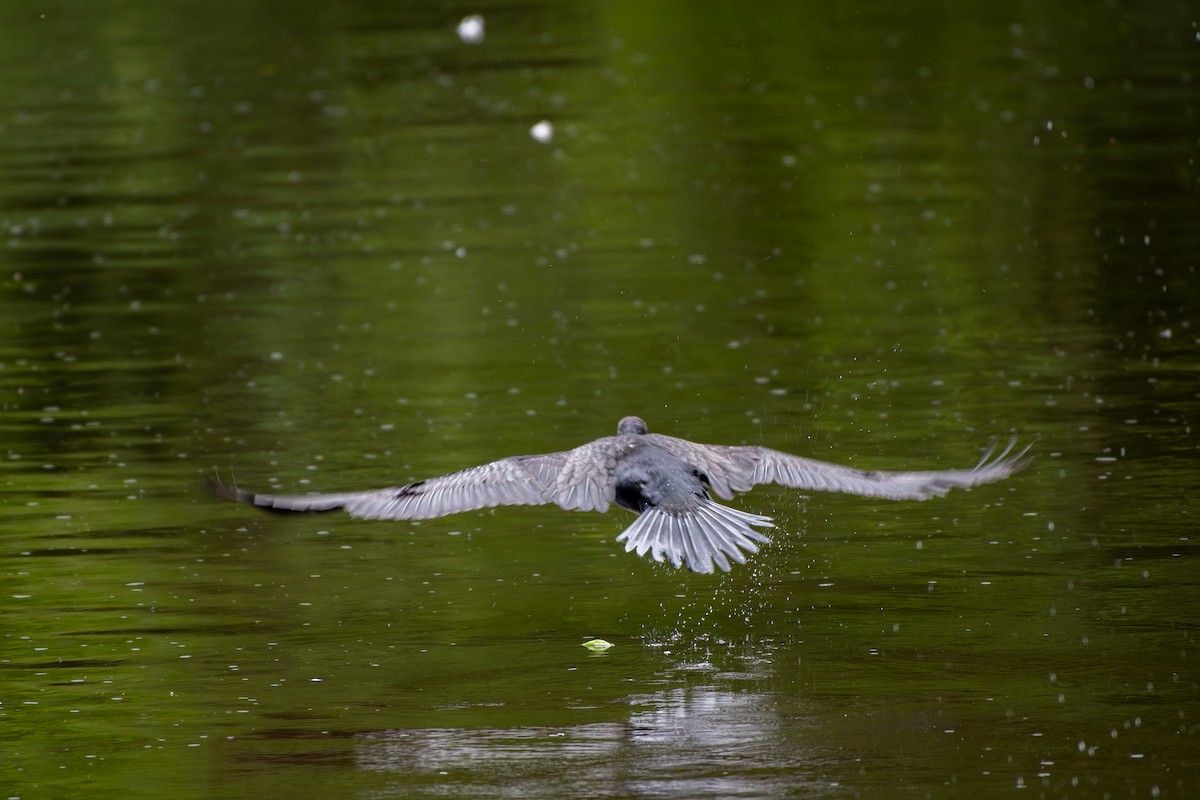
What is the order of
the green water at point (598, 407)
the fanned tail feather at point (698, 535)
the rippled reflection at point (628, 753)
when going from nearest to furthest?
the rippled reflection at point (628, 753)
the green water at point (598, 407)
the fanned tail feather at point (698, 535)

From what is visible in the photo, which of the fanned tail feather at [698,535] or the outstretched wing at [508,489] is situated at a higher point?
the outstretched wing at [508,489]

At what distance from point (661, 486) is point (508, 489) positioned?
2.11ft

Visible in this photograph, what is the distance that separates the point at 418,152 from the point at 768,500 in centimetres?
1345

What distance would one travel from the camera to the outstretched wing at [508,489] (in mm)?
8852

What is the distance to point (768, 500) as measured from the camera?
11797 mm

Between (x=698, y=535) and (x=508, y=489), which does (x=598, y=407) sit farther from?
A: (x=698, y=535)

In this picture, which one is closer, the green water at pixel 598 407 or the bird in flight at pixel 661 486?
the green water at pixel 598 407

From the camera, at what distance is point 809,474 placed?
9.06 metres

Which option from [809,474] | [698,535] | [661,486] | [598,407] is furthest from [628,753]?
[598,407]

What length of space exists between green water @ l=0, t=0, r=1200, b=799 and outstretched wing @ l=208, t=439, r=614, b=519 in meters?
0.66

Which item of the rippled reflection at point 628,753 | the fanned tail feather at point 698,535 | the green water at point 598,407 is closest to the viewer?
the rippled reflection at point 628,753

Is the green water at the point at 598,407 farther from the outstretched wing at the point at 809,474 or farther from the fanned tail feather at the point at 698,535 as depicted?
the outstretched wing at the point at 809,474

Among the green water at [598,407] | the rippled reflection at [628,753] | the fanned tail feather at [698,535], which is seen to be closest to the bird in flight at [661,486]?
the fanned tail feather at [698,535]

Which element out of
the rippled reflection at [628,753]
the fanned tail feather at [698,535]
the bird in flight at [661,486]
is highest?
the bird in flight at [661,486]
